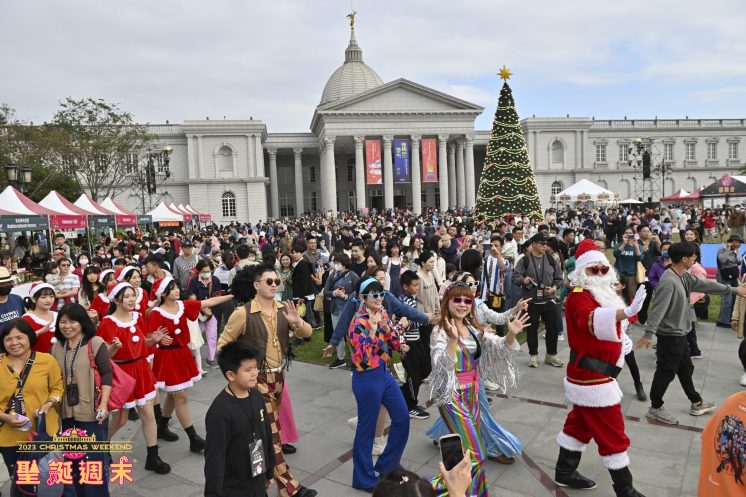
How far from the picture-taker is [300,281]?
9992mm

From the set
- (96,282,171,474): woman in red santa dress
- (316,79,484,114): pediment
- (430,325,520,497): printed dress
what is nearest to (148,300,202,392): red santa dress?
(96,282,171,474): woman in red santa dress

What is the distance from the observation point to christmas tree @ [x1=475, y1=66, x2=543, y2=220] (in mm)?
27109

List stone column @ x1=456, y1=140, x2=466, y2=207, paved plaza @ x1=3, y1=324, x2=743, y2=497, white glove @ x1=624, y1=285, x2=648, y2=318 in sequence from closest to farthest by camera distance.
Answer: white glove @ x1=624, y1=285, x2=648, y2=318, paved plaza @ x1=3, y1=324, x2=743, y2=497, stone column @ x1=456, y1=140, x2=466, y2=207

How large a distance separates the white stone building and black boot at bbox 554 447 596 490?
152 feet

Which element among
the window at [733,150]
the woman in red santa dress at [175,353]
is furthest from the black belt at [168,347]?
the window at [733,150]

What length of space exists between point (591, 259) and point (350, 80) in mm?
73444

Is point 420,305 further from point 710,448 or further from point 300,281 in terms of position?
point 710,448

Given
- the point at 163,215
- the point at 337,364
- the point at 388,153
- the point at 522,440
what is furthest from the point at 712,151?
the point at 522,440

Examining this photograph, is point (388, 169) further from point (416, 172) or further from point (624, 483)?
point (624, 483)

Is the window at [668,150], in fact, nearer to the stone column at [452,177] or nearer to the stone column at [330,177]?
the stone column at [452,177]

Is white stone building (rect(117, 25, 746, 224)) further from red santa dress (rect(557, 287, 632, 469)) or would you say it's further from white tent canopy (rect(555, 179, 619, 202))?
red santa dress (rect(557, 287, 632, 469))

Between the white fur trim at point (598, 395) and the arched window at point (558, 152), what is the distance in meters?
63.5

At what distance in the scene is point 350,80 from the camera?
7312 centimetres

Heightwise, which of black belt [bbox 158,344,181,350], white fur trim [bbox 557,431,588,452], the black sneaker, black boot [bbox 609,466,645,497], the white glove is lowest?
the black sneaker
